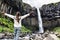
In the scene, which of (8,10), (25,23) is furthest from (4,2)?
(25,23)

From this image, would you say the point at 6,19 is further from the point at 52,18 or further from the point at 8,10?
the point at 52,18

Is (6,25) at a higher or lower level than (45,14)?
lower

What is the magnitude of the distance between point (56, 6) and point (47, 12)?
6.00 ft

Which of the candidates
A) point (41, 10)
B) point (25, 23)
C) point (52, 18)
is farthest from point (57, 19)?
point (25, 23)

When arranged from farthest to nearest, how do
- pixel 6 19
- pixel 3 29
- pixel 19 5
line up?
1. pixel 19 5
2. pixel 6 19
3. pixel 3 29

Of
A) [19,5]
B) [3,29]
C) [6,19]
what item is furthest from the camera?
[19,5]

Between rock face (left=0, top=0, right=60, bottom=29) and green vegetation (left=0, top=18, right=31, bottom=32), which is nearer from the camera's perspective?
green vegetation (left=0, top=18, right=31, bottom=32)

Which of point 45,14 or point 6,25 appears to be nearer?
point 6,25

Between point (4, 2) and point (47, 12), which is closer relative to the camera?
point (4, 2)

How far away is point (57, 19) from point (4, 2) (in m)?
8.48

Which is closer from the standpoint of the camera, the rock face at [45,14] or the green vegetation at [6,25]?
the green vegetation at [6,25]

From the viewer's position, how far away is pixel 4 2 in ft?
92.0

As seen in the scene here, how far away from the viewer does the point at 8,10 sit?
94.1ft

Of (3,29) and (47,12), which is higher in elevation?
(47,12)
